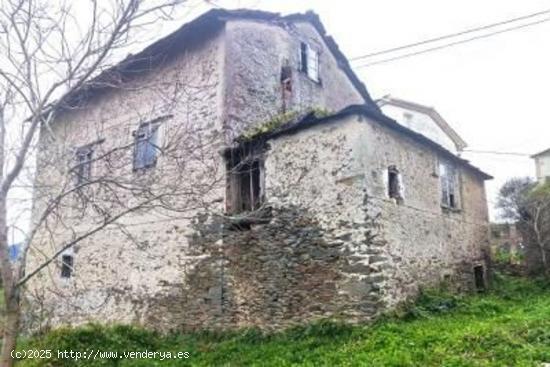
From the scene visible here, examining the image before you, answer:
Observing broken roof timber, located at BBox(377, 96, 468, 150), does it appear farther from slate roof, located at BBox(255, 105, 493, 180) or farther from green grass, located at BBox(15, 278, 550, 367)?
green grass, located at BBox(15, 278, 550, 367)

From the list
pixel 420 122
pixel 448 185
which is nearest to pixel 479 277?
pixel 448 185

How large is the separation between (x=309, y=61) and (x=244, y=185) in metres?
4.98

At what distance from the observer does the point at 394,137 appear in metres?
9.61

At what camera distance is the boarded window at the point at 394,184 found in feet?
30.6

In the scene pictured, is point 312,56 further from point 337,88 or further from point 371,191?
point 371,191

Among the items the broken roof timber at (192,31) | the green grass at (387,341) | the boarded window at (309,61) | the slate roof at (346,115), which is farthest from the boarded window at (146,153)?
the boarded window at (309,61)

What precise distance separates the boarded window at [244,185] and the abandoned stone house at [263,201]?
0.03m

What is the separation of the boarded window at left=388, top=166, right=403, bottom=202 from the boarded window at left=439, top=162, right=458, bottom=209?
6.93 feet

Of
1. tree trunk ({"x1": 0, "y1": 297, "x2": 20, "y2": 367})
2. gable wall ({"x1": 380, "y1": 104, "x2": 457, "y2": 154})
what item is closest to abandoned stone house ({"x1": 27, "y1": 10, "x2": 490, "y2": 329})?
tree trunk ({"x1": 0, "y1": 297, "x2": 20, "y2": 367})

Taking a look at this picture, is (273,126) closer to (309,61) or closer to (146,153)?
(146,153)

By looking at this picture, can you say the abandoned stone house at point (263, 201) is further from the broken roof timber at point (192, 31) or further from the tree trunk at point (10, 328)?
the tree trunk at point (10, 328)

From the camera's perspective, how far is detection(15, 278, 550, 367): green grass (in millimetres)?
6227

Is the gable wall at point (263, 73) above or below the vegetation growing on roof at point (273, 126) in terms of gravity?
above

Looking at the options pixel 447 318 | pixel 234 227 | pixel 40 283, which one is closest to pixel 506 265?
pixel 447 318
